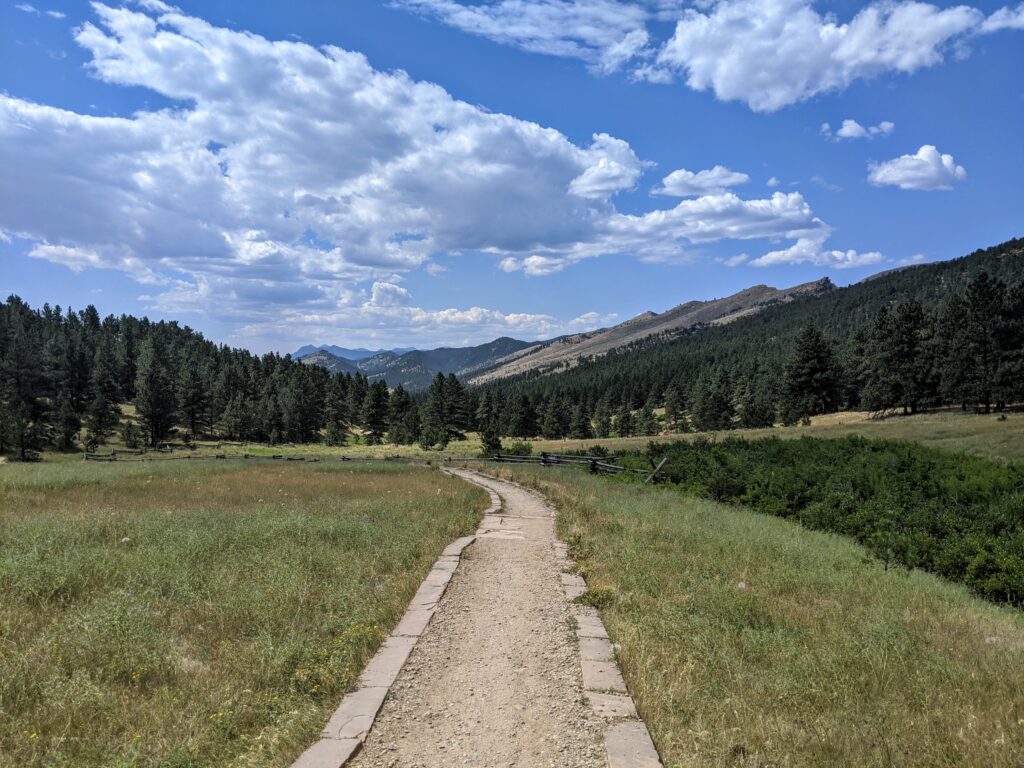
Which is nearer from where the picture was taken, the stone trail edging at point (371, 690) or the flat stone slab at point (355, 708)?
the stone trail edging at point (371, 690)

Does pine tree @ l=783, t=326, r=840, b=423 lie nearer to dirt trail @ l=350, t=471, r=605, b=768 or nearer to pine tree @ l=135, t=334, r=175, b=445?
dirt trail @ l=350, t=471, r=605, b=768

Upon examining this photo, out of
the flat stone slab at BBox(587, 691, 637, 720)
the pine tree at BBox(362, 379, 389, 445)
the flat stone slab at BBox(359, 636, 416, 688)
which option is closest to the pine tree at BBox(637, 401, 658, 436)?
the pine tree at BBox(362, 379, 389, 445)

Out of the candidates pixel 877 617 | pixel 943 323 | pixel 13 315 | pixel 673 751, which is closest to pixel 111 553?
pixel 673 751

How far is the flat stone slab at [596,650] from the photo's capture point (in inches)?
243

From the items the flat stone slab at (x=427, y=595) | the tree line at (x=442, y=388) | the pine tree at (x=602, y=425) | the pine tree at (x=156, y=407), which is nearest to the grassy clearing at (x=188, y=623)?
the flat stone slab at (x=427, y=595)

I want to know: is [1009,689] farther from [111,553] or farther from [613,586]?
[111,553]

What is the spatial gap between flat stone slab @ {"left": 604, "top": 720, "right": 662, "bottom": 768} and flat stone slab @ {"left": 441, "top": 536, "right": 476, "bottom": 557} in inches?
254

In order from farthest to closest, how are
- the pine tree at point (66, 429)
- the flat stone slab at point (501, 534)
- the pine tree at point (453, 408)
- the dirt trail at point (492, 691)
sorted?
the pine tree at point (453, 408) → the pine tree at point (66, 429) → the flat stone slab at point (501, 534) → the dirt trail at point (492, 691)

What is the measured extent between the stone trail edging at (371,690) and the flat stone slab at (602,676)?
2.08 meters

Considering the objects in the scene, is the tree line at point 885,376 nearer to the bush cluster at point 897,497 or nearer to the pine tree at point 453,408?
the pine tree at point 453,408

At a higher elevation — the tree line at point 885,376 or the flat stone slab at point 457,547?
the tree line at point 885,376

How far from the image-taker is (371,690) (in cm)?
543

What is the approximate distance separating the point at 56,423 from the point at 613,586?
10271 centimetres

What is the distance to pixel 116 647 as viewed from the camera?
589 cm
